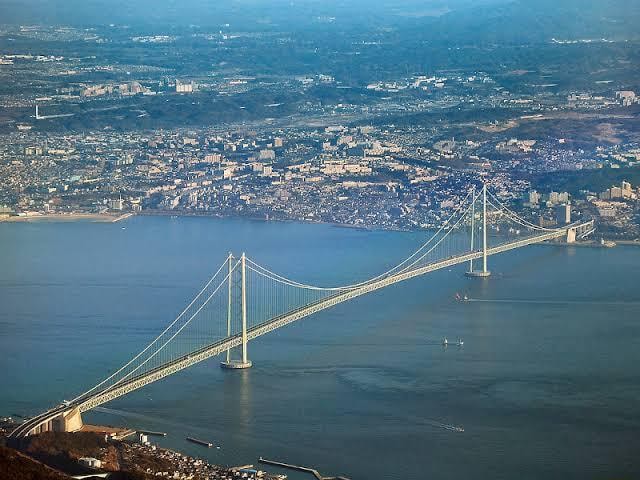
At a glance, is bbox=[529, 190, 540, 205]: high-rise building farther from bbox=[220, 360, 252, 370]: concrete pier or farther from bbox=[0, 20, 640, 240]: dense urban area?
bbox=[220, 360, 252, 370]: concrete pier

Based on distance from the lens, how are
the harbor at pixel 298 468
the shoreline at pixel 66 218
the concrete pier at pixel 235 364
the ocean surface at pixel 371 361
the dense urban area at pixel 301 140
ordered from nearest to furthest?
the harbor at pixel 298 468
the ocean surface at pixel 371 361
the concrete pier at pixel 235 364
the shoreline at pixel 66 218
the dense urban area at pixel 301 140

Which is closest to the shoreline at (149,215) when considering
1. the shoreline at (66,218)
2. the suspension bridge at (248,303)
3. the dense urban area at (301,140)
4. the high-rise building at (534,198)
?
the shoreline at (66,218)

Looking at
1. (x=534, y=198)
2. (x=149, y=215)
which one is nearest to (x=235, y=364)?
(x=149, y=215)

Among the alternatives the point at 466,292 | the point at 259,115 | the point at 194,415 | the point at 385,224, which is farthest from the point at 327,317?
the point at 259,115

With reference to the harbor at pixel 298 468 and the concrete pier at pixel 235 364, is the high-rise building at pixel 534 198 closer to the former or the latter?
the concrete pier at pixel 235 364

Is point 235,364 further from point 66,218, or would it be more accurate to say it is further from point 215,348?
point 66,218

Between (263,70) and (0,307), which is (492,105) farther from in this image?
(0,307)

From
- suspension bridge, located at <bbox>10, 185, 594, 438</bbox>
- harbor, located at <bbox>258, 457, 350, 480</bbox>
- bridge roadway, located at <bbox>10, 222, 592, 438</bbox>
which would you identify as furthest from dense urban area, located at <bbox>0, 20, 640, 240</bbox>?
harbor, located at <bbox>258, 457, 350, 480</bbox>
